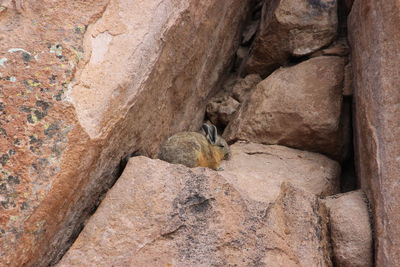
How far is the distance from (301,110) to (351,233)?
1.67m

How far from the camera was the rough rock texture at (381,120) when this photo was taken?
3.09 m

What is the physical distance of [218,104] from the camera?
5441 mm

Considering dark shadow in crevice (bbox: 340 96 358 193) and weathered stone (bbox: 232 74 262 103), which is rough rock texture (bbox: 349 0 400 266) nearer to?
A: dark shadow in crevice (bbox: 340 96 358 193)

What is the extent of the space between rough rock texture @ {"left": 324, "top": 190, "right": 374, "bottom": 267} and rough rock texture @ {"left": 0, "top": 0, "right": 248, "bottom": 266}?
5.36 feet

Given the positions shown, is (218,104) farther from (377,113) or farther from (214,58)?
(377,113)

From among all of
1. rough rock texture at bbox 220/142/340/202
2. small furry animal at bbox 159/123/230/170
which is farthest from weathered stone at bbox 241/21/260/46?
small furry animal at bbox 159/123/230/170

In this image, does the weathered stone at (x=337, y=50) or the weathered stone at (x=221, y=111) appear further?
the weathered stone at (x=221, y=111)

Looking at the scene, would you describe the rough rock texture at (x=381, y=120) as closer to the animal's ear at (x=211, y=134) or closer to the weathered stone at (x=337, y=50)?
the weathered stone at (x=337, y=50)

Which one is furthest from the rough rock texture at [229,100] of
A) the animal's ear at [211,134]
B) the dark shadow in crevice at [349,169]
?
the dark shadow in crevice at [349,169]

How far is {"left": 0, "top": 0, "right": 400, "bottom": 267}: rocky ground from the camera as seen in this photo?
2.79 meters

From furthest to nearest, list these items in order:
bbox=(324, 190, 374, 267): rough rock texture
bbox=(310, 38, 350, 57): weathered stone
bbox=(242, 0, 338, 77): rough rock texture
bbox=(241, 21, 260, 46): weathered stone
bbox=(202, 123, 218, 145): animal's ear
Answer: bbox=(241, 21, 260, 46): weathered stone < bbox=(242, 0, 338, 77): rough rock texture < bbox=(310, 38, 350, 57): weathered stone < bbox=(202, 123, 218, 145): animal's ear < bbox=(324, 190, 374, 267): rough rock texture

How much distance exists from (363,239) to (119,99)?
2.02 meters

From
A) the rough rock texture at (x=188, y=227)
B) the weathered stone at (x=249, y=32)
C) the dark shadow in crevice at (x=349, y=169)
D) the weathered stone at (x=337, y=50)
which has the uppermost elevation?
the weathered stone at (x=337, y=50)

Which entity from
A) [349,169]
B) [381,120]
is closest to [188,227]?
[381,120]
